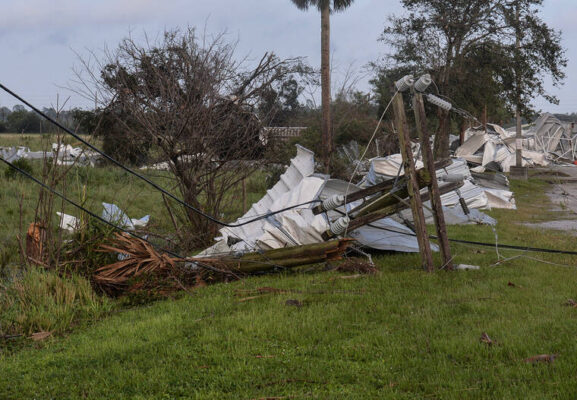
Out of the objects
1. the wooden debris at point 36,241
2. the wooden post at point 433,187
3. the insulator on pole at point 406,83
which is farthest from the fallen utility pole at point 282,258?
the insulator on pole at point 406,83

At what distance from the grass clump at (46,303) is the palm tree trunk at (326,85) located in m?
11.7

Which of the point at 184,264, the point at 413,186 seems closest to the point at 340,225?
the point at 413,186

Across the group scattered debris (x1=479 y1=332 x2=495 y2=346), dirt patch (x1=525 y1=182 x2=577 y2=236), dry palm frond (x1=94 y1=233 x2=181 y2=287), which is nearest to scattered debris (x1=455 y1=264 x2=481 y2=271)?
dirt patch (x1=525 y1=182 x2=577 y2=236)

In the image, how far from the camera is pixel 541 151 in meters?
46.3

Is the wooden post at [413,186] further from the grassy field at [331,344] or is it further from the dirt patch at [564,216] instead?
the dirt patch at [564,216]

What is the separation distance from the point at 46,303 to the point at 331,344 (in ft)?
10.4

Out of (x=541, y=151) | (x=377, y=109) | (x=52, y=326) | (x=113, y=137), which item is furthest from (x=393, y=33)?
(x=52, y=326)

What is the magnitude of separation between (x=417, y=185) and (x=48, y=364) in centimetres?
461

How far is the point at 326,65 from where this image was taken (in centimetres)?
1912

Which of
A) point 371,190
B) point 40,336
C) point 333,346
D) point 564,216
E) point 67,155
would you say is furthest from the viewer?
point 564,216

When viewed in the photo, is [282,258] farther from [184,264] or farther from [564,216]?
[564,216]

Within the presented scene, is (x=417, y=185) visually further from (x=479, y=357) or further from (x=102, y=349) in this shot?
(x=102, y=349)

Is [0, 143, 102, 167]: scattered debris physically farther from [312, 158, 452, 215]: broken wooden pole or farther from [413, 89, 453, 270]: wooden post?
[413, 89, 453, 270]: wooden post

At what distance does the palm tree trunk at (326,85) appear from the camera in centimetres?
1845
